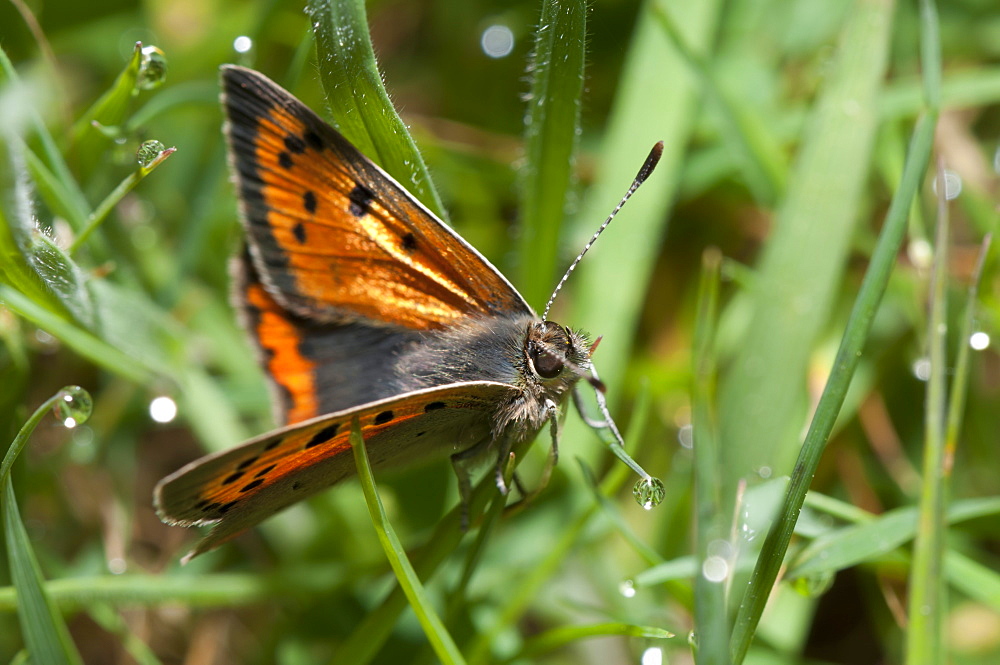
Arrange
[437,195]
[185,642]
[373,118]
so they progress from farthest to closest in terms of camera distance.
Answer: [185,642] → [437,195] → [373,118]

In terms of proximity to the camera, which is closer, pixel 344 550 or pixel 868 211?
pixel 344 550

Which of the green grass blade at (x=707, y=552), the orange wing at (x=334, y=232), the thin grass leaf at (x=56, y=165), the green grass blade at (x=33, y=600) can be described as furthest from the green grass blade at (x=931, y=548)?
the thin grass leaf at (x=56, y=165)

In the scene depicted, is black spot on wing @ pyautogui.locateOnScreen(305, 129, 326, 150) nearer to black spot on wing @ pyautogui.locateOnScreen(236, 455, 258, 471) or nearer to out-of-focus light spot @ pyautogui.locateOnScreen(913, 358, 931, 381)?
black spot on wing @ pyautogui.locateOnScreen(236, 455, 258, 471)

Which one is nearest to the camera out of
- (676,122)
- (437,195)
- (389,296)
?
(437,195)

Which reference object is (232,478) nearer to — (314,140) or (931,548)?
(314,140)

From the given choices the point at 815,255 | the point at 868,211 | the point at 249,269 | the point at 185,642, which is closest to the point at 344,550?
the point at 185,642

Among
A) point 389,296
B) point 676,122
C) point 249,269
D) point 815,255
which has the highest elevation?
point 676,122

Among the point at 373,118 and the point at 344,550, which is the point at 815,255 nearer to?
the point at 373,118
